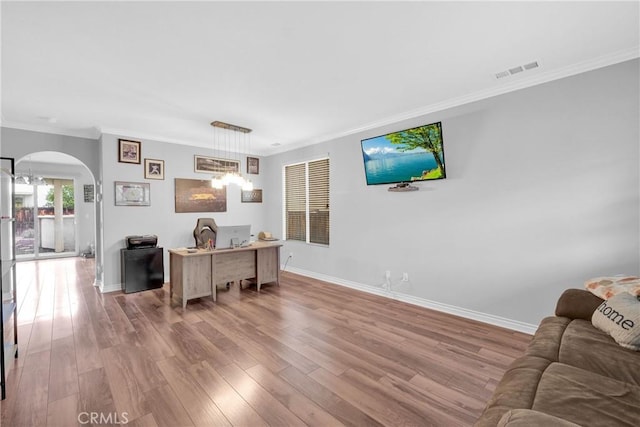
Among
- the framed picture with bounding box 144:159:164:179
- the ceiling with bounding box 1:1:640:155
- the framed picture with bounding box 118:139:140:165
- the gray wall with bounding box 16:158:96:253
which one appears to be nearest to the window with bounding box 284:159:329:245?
the ceiling with bounding box 1:1:640:155

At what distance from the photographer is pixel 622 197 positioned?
2.42m

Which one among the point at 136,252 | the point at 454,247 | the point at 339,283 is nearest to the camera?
the point at 454,247

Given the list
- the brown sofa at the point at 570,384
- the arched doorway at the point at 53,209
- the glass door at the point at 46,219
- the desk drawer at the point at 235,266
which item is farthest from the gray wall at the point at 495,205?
the glass door at the point at 46,219

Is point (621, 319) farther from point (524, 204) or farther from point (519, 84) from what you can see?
point (519, 84)

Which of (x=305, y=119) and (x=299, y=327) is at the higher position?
(x=305, y=119)

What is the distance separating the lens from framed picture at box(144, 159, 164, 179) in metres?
4.81

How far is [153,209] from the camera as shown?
4879 mm

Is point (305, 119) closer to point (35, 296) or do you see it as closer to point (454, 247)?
point (454, 247)

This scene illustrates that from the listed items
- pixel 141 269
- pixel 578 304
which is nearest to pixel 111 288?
pixel 141 269

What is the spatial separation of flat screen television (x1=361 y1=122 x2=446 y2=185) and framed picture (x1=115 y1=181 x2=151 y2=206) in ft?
12.4

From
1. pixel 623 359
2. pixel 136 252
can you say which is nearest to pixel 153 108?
pixel 136 252

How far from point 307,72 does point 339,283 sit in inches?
133

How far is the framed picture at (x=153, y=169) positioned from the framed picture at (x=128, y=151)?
0.49 feet

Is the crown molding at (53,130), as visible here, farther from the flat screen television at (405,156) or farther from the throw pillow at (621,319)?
the throw pillow at (621,319)
